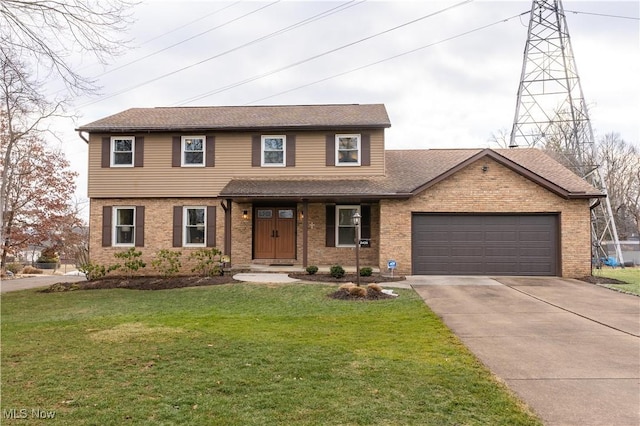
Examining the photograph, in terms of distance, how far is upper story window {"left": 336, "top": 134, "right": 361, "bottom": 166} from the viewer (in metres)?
15.4

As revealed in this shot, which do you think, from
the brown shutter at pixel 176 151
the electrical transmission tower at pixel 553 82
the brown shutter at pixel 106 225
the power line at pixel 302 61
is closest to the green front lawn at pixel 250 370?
the brown shutter at pixel 106 225

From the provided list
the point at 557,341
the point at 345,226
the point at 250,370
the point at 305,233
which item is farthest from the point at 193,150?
the point at 557,341

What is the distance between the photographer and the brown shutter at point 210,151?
15.6m

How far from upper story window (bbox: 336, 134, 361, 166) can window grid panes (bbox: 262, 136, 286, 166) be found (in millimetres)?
2156

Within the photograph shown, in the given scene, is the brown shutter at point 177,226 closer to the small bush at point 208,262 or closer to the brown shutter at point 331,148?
the small bush at point 208,262

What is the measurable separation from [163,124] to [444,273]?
39.0 ft

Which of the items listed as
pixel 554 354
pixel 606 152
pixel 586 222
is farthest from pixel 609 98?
pixel 554 354

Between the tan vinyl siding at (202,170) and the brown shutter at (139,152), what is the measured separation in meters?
0.14

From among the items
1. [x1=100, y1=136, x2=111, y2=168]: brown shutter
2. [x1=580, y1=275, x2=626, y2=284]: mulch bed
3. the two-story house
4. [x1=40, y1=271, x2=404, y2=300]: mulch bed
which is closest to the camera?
[x1=580, y1=275, x2=626, y2=284]: mulch bed

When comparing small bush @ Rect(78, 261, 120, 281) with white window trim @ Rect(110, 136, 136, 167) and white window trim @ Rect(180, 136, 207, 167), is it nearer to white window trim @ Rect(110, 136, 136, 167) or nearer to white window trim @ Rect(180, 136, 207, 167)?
white window trim @ Rect(110, 136, 136, 167)

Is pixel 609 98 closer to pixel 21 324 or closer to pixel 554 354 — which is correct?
pixel 554 354

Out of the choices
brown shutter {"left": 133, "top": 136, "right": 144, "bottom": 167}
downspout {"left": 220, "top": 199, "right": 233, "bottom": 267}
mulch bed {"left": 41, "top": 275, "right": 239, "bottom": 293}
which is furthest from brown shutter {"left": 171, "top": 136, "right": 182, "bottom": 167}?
mulch bed {"left": 41, "top": 275, "right": 239, "bottom": 293}

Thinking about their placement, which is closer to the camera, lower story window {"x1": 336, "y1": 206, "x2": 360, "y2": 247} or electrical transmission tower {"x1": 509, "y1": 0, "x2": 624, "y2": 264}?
lower story window {"x1": 336, "y1": 206, "x2": 360, "y2": 247}

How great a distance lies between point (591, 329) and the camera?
695 cm
